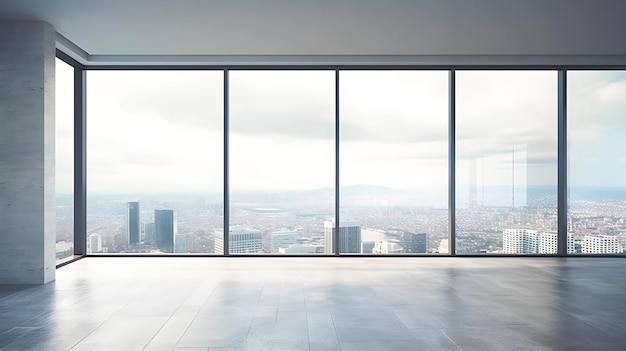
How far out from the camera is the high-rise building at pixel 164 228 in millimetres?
7492

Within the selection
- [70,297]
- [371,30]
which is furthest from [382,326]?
[371,30]

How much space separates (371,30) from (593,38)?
2.77 meters

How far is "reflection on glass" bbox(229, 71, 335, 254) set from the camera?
749 centimetres

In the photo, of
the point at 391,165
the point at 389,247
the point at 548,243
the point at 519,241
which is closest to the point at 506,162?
the point at 519,241

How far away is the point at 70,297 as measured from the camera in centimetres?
489

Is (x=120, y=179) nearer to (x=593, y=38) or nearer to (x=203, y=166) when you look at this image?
(x=203, y=166)

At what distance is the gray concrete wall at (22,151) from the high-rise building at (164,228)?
2.00 meters

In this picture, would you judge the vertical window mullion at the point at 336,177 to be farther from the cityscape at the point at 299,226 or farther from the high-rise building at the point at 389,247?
the high-rise building at the point at 389,247

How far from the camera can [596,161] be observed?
766 centimetres

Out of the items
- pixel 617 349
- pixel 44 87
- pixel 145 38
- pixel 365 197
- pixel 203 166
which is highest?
pixel 145 38

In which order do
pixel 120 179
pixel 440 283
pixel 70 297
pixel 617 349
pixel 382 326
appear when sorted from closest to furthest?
pixel 617 349
pixel 382 326
pixel 70 297
pixel 440 283
pixel 120 179

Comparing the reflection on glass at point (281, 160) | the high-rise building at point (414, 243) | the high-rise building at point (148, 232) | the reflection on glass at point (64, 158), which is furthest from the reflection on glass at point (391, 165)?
the reflection on glass at point (64, 158)

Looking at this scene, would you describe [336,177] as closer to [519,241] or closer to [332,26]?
[332,26]

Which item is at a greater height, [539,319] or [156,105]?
[156,105]
